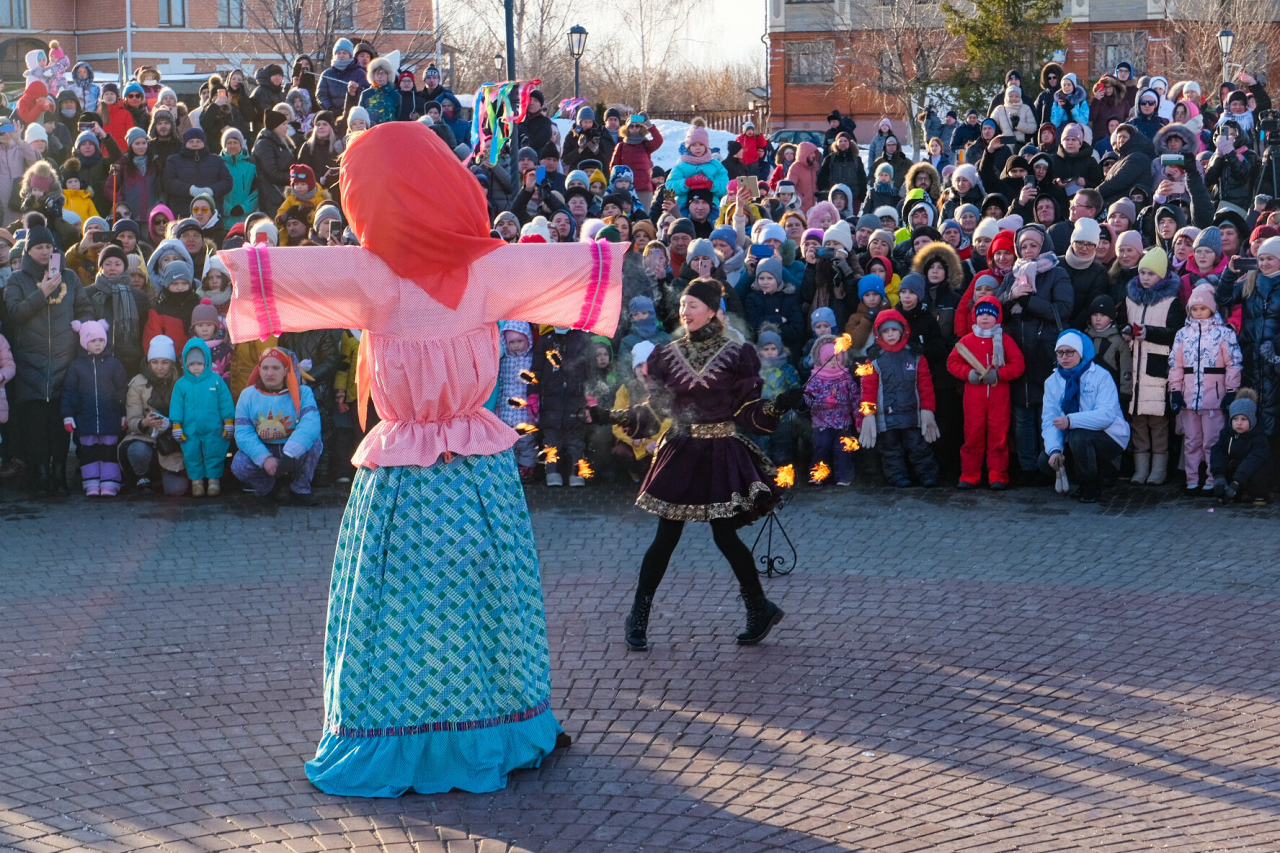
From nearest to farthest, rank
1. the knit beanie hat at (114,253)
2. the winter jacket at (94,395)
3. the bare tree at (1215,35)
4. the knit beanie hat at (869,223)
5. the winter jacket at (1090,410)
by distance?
the winter jacket at (1090,410) → the winter jacket at (94,395) → the knit beanie hat at (114,253) → the knit beanie hat at (869,223) → the bare tree at (1215,35)

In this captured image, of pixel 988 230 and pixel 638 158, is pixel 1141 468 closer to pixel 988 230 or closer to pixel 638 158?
pixel 988 230

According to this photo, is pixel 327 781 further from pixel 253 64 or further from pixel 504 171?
pixel 253 64

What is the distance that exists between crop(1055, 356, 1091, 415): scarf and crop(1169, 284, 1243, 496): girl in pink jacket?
23.5 inches

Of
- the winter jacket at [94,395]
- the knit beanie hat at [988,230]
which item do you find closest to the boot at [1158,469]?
the knit beanie hat at [988,230]

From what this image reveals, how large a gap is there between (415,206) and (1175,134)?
11.9 metres

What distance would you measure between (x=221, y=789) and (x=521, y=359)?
5.72 metres

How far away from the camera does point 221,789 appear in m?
5.03

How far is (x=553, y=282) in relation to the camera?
5047 mm

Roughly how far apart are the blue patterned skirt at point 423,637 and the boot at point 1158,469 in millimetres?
6515

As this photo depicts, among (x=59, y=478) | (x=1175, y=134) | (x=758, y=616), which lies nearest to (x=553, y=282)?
(x=758, y=616)

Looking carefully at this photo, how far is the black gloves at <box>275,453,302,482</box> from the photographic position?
10.0 meters

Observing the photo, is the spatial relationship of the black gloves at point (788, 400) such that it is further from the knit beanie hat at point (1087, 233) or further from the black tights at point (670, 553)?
the knit beanie hat at point (1087, 233)

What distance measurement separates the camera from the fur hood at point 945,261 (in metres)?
11.0

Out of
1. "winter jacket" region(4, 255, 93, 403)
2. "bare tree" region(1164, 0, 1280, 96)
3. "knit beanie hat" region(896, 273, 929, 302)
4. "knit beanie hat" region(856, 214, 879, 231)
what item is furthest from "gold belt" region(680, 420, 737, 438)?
"bare tree" region(1164, 0, 1280, 96)
